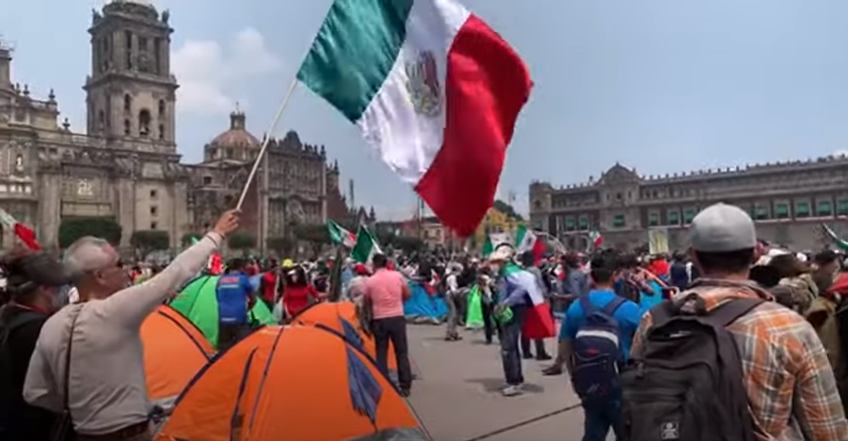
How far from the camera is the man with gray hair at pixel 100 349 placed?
3359 millimetres

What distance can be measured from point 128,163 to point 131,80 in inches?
384

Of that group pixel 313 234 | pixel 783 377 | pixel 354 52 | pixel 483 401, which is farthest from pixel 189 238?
pixel 783 377

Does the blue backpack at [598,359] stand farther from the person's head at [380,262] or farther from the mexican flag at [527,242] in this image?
the mexican flag at [527,242]

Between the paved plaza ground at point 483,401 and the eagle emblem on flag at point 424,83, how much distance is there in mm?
3682

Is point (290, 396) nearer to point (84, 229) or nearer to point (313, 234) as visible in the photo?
point (84, 229)

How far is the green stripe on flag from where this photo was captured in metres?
5.13

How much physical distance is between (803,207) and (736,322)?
90.5 m

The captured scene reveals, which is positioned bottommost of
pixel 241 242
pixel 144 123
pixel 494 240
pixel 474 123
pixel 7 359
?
pixel 7 359

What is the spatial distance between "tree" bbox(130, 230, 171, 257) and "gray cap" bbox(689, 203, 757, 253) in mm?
82029

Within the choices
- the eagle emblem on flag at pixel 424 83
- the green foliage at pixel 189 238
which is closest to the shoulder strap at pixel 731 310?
the eagle emblem on flag at pixel 424 83

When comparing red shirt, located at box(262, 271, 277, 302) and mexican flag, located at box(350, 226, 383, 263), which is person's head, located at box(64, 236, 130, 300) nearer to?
red shirt, located at box(262, 271, 277, 302)

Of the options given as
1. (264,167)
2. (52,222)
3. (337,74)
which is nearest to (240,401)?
(337,74)

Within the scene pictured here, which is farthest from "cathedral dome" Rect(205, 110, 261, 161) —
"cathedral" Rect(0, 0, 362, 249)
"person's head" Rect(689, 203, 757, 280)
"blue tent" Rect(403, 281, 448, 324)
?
"person's head" Rect(689, 203, 757, 280)

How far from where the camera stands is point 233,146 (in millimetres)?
107688
